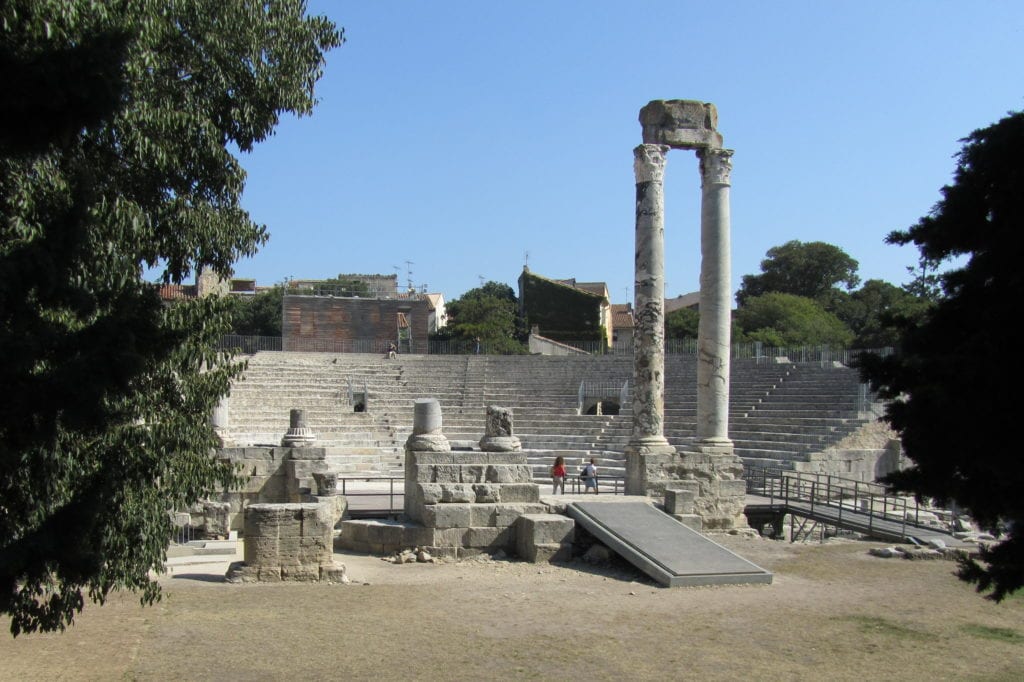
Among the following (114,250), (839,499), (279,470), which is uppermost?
(114,250)

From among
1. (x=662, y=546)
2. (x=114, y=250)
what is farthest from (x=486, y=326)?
(x=114, y=250)

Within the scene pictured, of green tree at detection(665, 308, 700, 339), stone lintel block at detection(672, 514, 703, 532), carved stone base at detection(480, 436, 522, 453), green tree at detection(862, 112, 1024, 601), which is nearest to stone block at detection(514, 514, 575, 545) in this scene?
carved stone base at detection(480, 436, 522, 453)

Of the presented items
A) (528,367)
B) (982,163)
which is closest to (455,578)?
(982,163)

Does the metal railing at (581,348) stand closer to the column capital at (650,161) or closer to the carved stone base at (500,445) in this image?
the column capital at (650,161)

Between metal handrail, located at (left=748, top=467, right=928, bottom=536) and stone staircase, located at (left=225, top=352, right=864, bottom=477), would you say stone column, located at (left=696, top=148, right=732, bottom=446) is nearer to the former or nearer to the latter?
metal handrail, located at (left=748, top=467, right=928, bottom=536)

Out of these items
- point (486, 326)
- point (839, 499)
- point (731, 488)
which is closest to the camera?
point (731, 488)

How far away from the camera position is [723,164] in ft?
63.8

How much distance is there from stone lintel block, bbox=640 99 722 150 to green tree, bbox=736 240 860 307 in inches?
2128

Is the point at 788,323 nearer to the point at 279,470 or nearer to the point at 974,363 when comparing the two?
the point at 279,470

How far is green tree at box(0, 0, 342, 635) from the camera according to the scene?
5.96m

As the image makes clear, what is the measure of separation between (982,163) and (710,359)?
13872 mm

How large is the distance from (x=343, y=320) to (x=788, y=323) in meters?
24.8

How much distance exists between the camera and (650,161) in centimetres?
1939

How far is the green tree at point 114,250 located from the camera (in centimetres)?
596
